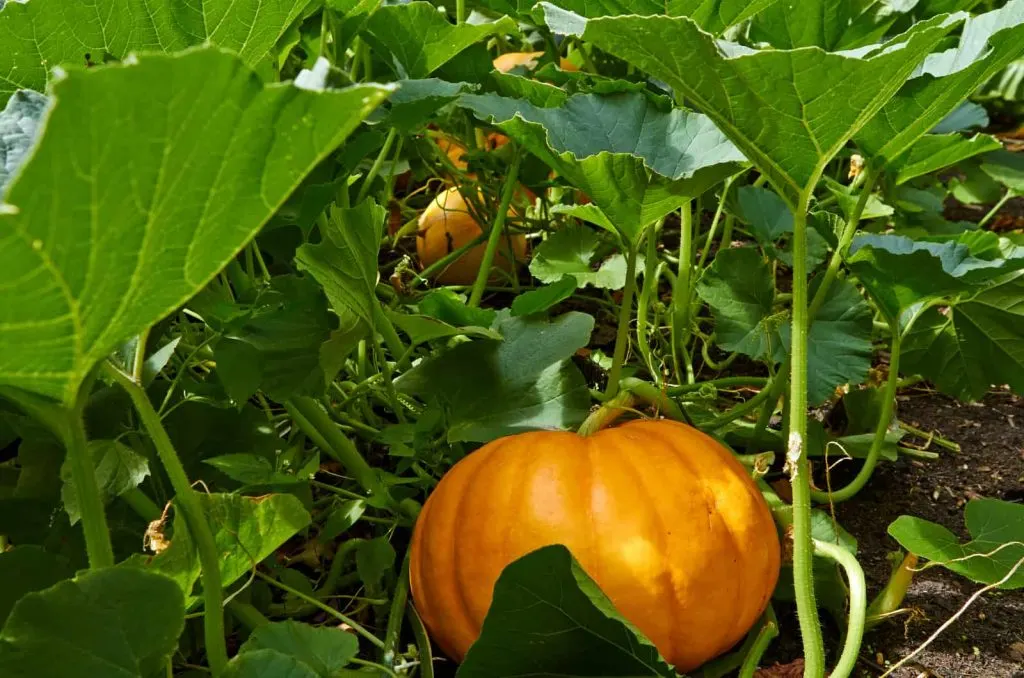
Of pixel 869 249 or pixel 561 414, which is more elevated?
pixel 869 249

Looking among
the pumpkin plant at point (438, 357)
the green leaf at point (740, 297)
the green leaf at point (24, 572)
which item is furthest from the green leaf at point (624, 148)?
the green leaf at point (24, 572)

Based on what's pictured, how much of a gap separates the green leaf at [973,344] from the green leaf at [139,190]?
0.84 m

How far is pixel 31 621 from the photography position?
48 centimetres

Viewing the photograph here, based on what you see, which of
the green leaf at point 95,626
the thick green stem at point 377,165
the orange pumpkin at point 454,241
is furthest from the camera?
the orange pumpkin at point 454,241

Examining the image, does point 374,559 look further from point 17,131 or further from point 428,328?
point 17,131

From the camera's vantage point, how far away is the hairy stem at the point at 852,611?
26.5 inches

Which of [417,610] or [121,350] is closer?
[121,350]

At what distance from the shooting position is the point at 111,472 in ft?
2.27

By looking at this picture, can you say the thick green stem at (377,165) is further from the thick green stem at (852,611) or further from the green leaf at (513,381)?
the thick green stem at (852,611)

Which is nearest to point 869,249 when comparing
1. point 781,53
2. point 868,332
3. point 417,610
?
point 868,332

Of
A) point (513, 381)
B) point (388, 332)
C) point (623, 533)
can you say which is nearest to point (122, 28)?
point (388, 332)

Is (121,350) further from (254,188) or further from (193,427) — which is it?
(254,188)

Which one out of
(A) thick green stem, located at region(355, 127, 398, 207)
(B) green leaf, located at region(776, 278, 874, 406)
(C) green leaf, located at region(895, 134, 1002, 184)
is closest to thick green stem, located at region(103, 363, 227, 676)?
(A) thick green stem, located at region(355, 127, 398, 207)

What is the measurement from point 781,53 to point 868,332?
47 cm
